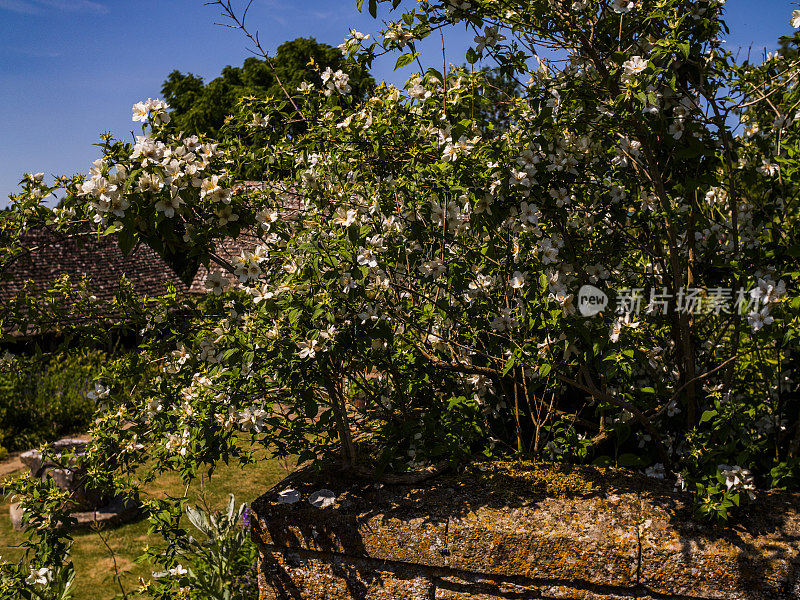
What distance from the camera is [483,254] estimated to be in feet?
9.48

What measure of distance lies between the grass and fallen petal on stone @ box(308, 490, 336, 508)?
1.28 m

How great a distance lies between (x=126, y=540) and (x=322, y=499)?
3.86 m

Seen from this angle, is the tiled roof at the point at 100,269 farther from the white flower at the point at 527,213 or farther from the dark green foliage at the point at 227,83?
the white flower at the point at 527,213

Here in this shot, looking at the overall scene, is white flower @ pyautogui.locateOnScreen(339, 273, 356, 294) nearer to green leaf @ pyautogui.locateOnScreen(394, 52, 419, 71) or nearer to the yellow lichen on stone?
green leaf @ pyautogui.locateOnScreen(394, 52, 419, 71)

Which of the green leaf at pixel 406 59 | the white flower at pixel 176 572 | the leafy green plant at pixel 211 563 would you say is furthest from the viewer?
the white flower at pixel 176 572

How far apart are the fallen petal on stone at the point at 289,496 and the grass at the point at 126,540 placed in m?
1.18

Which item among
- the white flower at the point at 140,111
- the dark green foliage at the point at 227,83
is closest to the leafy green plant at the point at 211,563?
the white flower at the point at 140,111

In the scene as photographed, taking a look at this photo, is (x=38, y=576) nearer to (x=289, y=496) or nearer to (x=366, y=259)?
(x=289, y=496)

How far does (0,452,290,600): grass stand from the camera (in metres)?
4.72

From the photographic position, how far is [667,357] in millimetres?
3586

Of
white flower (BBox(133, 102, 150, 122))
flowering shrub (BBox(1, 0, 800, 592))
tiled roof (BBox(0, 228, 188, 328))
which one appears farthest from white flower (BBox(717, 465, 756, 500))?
tiled roof (BBox(0, 228, 188, 328))

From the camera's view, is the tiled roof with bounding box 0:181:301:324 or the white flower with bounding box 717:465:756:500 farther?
the tiled roof with bounding box 0:181:301:324

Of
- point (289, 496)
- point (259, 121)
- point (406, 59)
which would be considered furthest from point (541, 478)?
point (259, 121)

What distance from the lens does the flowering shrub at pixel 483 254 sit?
8.41 ft
